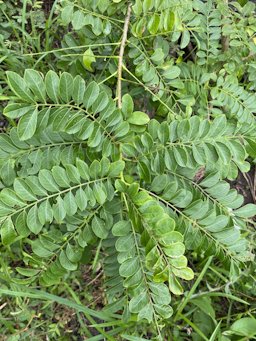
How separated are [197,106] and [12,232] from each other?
1.03m

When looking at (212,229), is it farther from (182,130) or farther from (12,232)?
(12,232)

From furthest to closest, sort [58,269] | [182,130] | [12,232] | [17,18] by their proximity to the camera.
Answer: [17,18] < [58,269] < [182,130] < [12,232]

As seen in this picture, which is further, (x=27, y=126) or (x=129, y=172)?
(x=129, y=172)

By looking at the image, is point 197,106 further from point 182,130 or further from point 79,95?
point 79,95

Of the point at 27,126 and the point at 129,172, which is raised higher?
the point at 27,126

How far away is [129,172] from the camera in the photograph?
156 cm

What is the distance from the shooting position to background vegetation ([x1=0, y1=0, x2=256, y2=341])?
136cm

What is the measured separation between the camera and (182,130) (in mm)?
1451

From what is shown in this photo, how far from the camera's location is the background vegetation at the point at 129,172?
1.36m

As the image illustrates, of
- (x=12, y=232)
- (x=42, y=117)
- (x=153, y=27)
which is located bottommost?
(x=12, y=232)

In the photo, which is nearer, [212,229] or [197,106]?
[212,229]

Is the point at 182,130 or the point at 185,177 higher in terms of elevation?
the point at 182,130

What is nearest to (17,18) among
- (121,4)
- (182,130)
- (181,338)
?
(121,4)

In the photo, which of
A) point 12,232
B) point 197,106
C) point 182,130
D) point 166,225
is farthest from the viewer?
point 197,106
